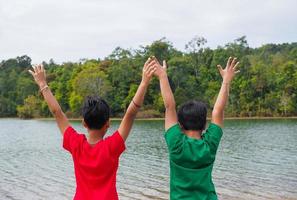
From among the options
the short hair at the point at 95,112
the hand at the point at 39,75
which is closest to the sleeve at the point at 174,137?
the short hair at the point at 95,112

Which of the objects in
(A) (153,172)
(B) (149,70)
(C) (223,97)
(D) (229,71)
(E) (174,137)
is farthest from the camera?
(A) (153,172)

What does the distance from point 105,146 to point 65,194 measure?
10.3 m

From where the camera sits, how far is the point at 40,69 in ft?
9.81

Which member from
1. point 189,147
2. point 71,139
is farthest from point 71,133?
point 189,147

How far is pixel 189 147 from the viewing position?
267 cm

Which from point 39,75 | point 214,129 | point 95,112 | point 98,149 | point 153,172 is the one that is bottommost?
point 153,172

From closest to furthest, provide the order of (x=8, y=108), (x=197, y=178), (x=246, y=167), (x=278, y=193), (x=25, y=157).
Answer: (x=197, y=178) < (x=278, y=193) < (x=246, y=167) < (x=25, y=157) < (x=8, y=108)

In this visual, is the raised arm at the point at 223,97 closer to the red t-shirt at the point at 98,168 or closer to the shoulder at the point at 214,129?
the shoulder at the point at 214,129

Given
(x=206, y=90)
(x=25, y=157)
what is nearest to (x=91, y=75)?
(x=206, y=90)

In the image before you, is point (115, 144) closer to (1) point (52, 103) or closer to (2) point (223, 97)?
(1) point (52, 103)

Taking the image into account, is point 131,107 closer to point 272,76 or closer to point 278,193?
point 278,193

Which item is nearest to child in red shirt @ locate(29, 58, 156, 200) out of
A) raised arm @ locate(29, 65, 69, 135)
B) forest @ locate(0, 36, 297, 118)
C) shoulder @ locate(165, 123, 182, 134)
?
raised arm @ locate(29, 65, 69, 135)

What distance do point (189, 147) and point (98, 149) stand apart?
539 mm

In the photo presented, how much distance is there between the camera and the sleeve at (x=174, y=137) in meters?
2.65
